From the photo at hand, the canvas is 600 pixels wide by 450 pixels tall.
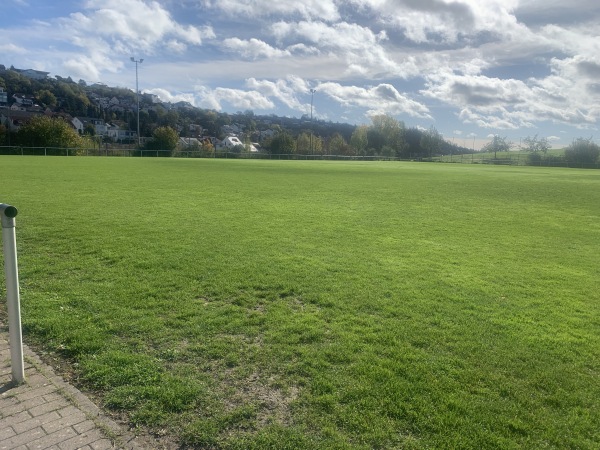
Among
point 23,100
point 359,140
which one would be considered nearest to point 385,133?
point 359,140

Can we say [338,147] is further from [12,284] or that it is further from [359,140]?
[12,284]

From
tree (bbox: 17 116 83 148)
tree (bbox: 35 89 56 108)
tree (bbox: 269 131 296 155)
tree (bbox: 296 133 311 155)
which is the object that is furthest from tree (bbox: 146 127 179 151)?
tree (bbox: 35 89 56 108)

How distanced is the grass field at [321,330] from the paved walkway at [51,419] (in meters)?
0.16

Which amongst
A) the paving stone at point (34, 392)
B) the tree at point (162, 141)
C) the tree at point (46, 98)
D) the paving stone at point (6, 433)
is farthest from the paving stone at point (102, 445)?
the tree at point (46, 98)

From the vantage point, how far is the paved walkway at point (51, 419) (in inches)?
116

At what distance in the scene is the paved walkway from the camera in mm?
2947

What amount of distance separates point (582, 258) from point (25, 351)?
9476mm

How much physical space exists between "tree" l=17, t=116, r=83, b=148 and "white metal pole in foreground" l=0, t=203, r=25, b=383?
7020 cm

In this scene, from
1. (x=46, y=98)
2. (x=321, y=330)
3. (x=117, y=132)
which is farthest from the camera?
(x=46, y=98)

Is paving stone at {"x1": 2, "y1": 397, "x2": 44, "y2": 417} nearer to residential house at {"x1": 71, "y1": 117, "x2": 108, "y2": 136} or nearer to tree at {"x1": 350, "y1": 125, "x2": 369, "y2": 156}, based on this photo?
tree at {"x1": 350, "y1": 125, "x2": 369, "y2": 156}

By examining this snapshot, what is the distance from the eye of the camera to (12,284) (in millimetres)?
3500

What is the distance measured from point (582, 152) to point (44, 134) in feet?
312

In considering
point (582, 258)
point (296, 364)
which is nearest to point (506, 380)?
point (296, 364)

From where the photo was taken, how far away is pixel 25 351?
13.7 feet
